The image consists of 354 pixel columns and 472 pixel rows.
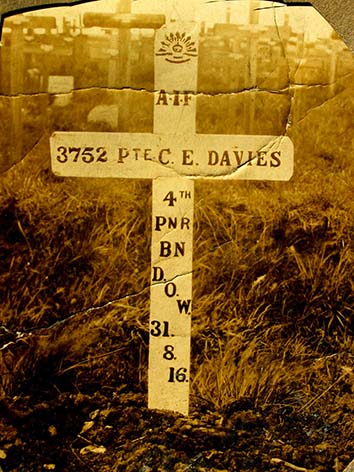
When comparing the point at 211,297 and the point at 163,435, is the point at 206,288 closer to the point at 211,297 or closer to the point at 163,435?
the point at 211,297

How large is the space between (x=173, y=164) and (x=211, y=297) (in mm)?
161

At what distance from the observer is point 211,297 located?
2.68 feet

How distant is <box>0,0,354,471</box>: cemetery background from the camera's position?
807mm

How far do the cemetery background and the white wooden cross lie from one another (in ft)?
0.04

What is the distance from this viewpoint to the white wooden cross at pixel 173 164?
0.80 meters

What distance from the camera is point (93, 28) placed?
31.5 inches

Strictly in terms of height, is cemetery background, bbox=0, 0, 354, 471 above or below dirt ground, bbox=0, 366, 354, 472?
above

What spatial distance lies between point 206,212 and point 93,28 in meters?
0.25

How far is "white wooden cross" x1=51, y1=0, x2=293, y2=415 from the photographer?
804mm

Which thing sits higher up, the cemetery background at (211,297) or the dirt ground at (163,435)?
the cemetery background at (211,297)

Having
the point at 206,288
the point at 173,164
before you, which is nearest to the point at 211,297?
the point at 206,288

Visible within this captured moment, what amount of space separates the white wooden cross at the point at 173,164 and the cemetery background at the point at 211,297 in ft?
0.04

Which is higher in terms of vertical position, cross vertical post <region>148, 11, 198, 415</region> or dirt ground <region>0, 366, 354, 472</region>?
cross vertical post <region>148, 11, 198, 415</region>

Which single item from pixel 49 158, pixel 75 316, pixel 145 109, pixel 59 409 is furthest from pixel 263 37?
pixel 59 409
